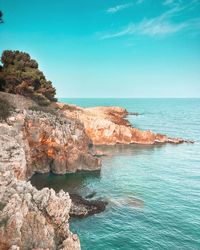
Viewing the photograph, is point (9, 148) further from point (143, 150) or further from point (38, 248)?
point (143, 150)

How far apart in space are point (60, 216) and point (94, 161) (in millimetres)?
41381

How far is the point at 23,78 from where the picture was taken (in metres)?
73.2

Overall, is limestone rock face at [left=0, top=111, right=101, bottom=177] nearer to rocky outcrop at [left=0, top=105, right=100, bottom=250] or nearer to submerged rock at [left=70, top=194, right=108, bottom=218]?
rocky outcrop at [left=0, top=105, right=100, bottom=250]

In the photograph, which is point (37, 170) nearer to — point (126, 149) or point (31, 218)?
point (126, 149)

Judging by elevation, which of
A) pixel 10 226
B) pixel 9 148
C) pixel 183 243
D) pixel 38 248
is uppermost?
pixel 9 148

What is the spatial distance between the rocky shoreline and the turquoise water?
11.8ft

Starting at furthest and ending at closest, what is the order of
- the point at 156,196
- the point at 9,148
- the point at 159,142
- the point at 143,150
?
1. the point at 159,142
2. the point at 143,150
3. the point at 156,196
4. the point at 9,148

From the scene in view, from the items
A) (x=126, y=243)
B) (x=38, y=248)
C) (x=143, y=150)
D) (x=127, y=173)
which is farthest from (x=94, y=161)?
(x=38, y=248)

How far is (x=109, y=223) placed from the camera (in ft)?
139

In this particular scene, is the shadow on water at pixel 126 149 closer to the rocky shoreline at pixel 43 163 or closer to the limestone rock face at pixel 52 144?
the rocky shoreline at pixel 43 163

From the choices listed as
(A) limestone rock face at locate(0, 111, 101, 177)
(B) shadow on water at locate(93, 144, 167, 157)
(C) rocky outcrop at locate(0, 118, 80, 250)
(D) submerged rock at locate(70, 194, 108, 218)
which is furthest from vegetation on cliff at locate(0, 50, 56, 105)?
(C) rocky outcrop at locate(0, 118, 80, 250)

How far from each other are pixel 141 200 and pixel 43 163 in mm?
24003

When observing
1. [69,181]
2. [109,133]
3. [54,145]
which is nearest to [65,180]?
[69,181]

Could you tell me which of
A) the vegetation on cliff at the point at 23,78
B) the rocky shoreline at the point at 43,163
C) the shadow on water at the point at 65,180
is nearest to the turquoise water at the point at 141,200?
the shadow on water at the point at 65,180
